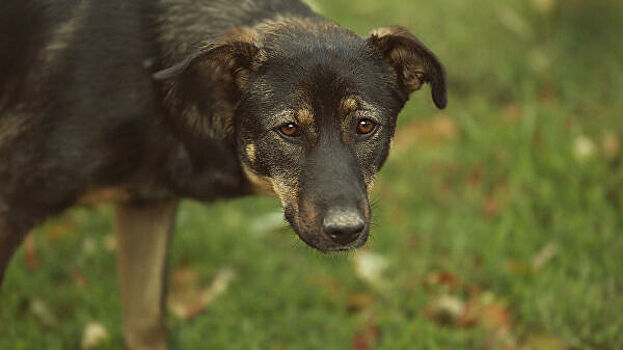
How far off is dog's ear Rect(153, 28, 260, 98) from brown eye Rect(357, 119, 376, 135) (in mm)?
496

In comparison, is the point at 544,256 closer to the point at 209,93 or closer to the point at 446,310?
the point at 446,310

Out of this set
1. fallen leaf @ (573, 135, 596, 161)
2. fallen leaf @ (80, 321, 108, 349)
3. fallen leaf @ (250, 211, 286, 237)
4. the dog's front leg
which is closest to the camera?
the dog's front leg

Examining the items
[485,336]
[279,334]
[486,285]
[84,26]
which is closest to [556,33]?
[486,285]

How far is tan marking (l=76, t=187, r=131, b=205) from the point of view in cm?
329

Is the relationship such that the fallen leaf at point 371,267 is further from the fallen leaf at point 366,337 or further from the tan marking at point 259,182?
the tan marking at point 259,182

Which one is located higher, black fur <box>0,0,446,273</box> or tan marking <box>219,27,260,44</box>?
tan marking <box>219,27,260,44</box>

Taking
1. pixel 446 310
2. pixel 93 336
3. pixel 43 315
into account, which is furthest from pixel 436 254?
pixel 43 315

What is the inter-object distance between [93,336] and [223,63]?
1669mm

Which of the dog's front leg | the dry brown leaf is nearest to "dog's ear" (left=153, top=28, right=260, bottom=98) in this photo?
the dog's front leg

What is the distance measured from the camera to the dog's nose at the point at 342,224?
288cm

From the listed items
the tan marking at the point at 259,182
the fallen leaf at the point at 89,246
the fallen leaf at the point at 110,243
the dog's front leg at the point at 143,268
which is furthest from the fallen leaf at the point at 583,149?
the fallen leaf at the point at 89,246

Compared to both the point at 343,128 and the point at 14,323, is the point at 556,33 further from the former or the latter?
the point at 14,323

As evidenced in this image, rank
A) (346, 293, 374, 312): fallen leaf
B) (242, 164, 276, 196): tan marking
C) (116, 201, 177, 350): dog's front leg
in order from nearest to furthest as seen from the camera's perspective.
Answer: (242, 164, 276, 196): tan marking
(116, 201, 177, 350): dog's front leg
(346, 293, 374, 312): fallen leaf

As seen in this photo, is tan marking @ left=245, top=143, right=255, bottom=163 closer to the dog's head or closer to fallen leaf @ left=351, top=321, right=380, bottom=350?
the dog's head
